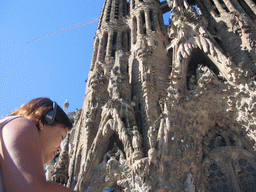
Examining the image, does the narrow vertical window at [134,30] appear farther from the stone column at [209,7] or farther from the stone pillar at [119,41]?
the stone column at [209,7]

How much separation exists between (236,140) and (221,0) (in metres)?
10.0

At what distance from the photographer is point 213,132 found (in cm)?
901

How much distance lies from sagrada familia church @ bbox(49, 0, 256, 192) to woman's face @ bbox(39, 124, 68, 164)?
17.6ft

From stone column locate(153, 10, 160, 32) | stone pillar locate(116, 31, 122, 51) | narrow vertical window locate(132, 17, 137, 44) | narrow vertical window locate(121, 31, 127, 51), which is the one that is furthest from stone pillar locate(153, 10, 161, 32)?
stone pillar locate(116, 31, 122, 51)

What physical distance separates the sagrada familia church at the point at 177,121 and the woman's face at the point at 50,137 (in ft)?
17.6

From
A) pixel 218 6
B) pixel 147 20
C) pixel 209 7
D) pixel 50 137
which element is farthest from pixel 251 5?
pixel 50 137

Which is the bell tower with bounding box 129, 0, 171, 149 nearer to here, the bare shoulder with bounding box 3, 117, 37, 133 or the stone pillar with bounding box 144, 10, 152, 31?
the stone pillar with bounding box 144, 10, 152, 31

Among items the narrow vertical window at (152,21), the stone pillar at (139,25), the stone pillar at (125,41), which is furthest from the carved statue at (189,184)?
the narrow vertical window at (152,21)

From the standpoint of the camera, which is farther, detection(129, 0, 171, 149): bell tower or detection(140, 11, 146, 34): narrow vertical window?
detection(140, 11, 146, 34): narrow vertical window

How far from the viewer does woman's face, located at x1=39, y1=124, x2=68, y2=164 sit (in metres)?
1.63

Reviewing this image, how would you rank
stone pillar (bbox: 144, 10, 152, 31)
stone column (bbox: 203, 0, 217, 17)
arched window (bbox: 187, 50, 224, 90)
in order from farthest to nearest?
1. stone pillar (bbox: 144, 10, 152, 31)
2. stone column (bbox: 203, 0, 217, 17)
3. arched window (bbox: 187, 50, 224, 90)

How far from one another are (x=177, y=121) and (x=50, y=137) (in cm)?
700

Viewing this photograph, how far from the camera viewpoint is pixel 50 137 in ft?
5.44

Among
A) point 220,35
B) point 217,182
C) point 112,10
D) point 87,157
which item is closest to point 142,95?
point 87,157
